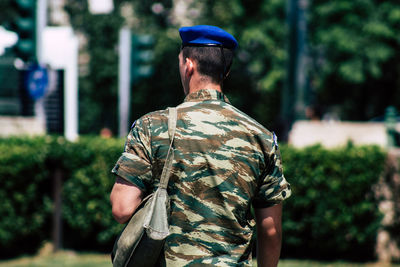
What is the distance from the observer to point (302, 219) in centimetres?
759

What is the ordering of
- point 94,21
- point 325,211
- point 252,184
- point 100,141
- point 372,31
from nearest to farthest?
point 252,184, point 325,211, point 100,141, point 372,31, point 94,21

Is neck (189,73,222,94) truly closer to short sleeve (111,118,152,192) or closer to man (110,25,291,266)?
man (110,25,291,266)

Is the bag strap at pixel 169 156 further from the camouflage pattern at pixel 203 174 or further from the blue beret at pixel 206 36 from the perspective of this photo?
the blue beret at pixel 206 36

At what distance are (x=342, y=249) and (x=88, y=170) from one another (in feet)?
11.7

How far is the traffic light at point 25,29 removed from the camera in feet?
26.2

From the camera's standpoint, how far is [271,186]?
2.31 m

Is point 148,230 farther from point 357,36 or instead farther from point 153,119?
point 357,36

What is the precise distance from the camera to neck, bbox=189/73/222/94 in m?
2.31

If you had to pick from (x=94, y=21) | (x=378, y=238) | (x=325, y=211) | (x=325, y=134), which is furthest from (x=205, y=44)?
(x=94, y=21)

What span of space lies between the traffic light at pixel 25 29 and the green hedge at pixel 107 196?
126cm

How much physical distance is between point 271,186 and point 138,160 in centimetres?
55

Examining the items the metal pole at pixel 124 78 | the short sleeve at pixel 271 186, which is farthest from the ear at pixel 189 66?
the metal pole at pixel 124 78

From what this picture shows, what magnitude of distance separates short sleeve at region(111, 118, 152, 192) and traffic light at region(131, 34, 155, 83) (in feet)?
26.5

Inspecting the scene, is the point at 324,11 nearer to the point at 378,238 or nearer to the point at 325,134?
the point at 325,134
